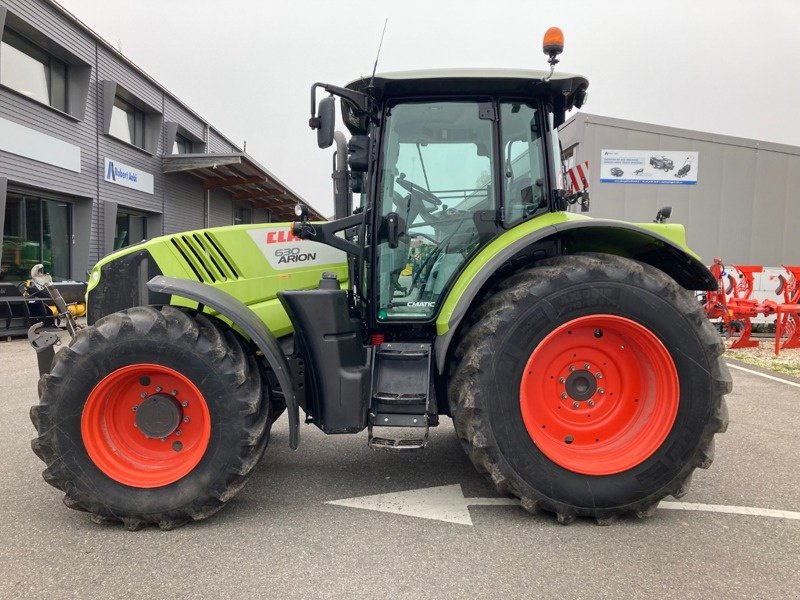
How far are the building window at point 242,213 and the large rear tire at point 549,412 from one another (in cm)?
2082

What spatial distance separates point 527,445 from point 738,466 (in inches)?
74.9

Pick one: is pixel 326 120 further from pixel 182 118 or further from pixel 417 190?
pixel 182 118

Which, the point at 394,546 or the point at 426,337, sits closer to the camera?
the point at 394,546

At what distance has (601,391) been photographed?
9.91 ft

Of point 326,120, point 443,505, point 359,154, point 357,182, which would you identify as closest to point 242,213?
point 357,182

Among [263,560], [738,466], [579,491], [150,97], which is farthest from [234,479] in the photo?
[150,97]

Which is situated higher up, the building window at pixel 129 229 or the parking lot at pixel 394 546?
the building window at pixel 129 229

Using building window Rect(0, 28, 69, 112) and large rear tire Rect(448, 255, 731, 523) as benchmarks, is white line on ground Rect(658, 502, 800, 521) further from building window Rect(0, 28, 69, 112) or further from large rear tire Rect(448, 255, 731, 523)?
building window Rect(0, 28, 69, 112)

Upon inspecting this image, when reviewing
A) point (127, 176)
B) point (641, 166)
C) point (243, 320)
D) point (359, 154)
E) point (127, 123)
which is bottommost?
point (243, 320)

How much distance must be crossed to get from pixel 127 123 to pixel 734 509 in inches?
663

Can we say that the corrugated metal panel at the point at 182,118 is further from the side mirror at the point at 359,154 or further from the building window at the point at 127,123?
the side mirror at the point at 359,154

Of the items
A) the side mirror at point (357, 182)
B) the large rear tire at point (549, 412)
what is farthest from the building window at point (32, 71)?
the large rear tire at point (549, 412)

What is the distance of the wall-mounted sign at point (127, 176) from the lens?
1392cm

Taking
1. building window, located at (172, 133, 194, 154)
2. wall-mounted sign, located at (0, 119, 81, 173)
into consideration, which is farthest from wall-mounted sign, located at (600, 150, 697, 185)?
building window, located at (172, 133, 194, 154)
